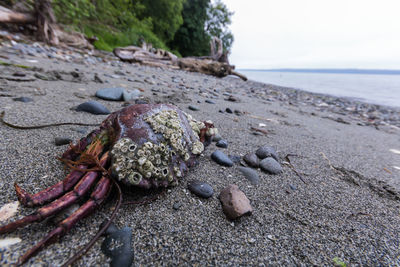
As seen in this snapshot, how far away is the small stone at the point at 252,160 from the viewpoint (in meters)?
2.02

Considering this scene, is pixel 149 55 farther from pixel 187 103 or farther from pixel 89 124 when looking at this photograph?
pixel 89 124

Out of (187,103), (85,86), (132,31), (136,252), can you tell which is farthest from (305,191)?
(132,31)

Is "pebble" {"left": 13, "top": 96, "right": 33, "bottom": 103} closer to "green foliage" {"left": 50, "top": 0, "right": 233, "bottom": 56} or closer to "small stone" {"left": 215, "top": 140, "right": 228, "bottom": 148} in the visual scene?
"small stone" {"left": 215, "top": 140, "right": 228, "bottom": 148}

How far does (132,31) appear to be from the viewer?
16.1 m

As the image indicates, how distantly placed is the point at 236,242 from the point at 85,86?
395 centimetres

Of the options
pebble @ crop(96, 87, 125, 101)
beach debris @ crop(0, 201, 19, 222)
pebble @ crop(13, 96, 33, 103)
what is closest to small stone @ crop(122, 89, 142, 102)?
pebble @ crop(96, 87, 125, 101)

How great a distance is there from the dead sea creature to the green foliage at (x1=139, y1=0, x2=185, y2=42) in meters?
22.8

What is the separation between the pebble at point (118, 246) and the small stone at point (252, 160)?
131 cm

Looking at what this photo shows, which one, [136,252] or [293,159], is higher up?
[136,252]

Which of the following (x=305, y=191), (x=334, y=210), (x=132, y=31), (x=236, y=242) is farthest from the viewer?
(x=132, y=31)

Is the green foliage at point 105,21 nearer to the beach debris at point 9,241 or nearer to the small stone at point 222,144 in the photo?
the small stone at point 222,144

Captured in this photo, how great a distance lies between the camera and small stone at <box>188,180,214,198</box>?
146 cm

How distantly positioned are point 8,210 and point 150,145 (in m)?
0.82

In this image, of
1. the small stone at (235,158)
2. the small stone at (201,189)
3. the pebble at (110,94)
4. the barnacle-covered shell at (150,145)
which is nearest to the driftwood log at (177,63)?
the pebble at (110,94)
